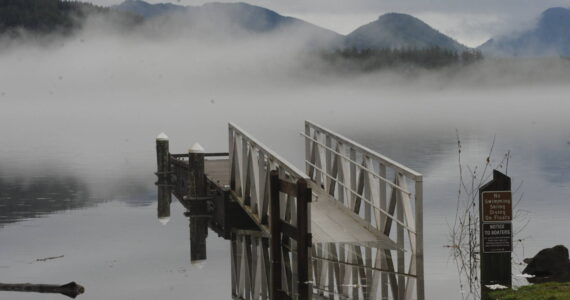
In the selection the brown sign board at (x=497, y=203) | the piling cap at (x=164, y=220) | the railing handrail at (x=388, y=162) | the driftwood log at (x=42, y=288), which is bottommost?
the driftwood log at (x=42, y=288)

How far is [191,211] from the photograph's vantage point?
24734 mm

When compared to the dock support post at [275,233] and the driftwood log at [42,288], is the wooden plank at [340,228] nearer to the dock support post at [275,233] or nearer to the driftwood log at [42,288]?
the dock support post at [275,233]

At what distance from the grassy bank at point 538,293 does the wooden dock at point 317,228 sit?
4.10 ft

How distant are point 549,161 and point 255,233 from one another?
27.5 metres

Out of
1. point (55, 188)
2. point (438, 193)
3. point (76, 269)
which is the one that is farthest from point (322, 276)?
point (55, 188)

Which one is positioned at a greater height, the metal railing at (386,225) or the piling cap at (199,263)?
the metal railing at (386,225)

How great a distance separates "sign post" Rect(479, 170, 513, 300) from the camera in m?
13.3

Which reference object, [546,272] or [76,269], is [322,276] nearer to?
[546,272]

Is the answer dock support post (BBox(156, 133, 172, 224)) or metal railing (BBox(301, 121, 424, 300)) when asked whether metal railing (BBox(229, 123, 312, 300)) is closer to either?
metal railing (BBox(301, 121, 424, 300))

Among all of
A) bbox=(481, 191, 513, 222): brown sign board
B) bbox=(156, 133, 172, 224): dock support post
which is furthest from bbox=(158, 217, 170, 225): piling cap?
bbox=(481, 191, 513, 222): brown sign board

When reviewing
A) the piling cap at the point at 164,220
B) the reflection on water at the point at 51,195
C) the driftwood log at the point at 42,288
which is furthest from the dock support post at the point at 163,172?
the driftwood log at the point at 42,288

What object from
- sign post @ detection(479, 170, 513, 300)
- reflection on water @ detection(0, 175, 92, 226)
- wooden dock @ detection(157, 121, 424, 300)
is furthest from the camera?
reflection on water @ detection(0, 175, 92, 226)

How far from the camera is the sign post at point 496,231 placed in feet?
43.6

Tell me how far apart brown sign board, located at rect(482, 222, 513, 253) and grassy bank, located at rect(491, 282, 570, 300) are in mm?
577
